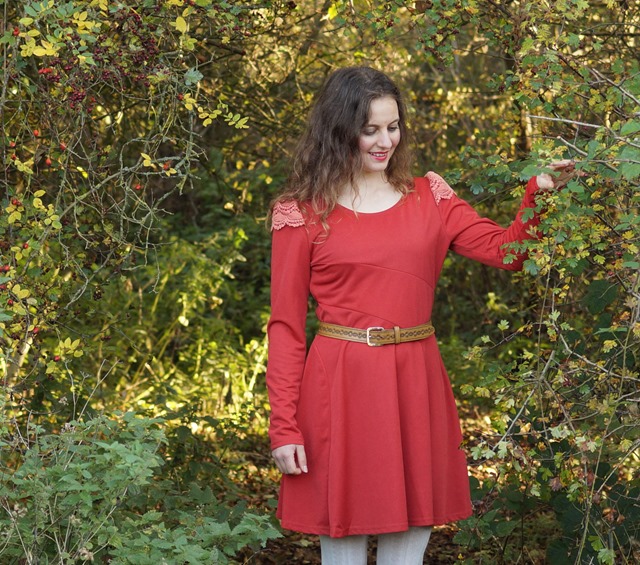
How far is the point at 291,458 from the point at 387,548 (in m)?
0.37

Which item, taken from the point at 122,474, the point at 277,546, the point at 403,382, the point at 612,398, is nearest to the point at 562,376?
the point at 612,398

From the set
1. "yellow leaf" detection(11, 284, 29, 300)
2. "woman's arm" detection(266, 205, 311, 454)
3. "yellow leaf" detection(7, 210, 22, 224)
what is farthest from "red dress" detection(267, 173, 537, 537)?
"yellow leaf" detection(7, 210, 22, 224)

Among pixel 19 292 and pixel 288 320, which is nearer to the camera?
pixel 288 320

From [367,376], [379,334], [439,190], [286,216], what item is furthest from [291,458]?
[439,190]

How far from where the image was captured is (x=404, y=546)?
2.73 m

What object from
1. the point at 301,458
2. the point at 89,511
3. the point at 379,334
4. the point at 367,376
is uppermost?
the point at 379,334

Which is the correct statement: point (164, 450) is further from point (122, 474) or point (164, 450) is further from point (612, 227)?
point (612, 227)

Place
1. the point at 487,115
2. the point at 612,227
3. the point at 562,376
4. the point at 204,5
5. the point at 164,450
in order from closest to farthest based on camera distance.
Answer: the point at 562,376
the point at 612,227
the point at 204,5
the point at 164,450
the point at 487,115

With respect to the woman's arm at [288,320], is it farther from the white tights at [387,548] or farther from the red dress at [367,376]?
the white tights at [387,548]

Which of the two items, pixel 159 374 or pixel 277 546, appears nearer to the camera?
pixel 277 546

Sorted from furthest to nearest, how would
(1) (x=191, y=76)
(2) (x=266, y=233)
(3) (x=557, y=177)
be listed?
(2) (x=266, y=233) → (1) (x=191, y=76) → (3) (x=557, y=177)

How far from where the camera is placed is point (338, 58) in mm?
5211

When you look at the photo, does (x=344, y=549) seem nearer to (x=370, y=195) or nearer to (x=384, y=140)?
(x=370, y=195)

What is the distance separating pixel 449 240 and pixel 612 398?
595 millimetres
